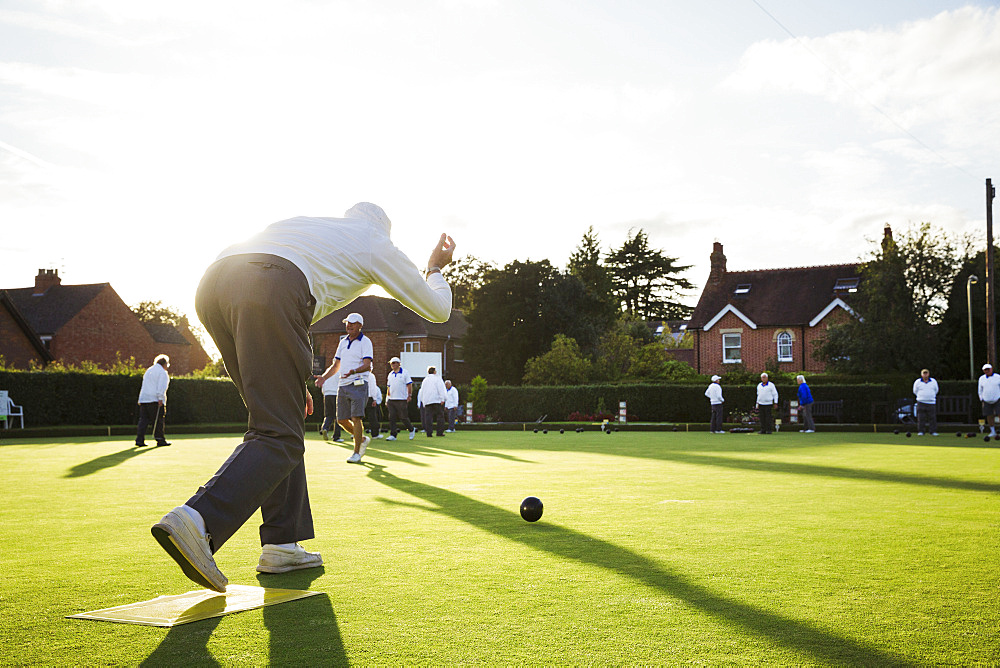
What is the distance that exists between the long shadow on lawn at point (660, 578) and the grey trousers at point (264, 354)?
1730 millimetres

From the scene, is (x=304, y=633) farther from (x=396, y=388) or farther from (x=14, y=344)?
(x=14, y=344)

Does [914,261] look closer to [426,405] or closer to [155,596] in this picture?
[426,405]

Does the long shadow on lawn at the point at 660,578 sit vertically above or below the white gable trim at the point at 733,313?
below

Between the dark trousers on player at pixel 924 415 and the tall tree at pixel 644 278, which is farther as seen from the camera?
the tall tree at pixel 644 278

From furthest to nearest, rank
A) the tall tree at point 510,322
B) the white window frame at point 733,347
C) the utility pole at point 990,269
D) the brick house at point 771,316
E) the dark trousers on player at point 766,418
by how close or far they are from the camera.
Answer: the white window frame at point 733,347, the brick house at point 771,316, the tall tree at point 510,322, the utility pole at point 990,269, the dark trousers on player at point 766,418

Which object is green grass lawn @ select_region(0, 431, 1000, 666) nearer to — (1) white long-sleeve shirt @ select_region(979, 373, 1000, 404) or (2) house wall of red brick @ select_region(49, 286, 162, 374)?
(1) white long-sleeve shirt @ select_region(979, 373, 1000, 404)

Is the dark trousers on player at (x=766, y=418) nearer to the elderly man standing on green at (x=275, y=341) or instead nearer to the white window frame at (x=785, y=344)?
the white window frame at (x=785, y=344)

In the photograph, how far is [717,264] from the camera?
51.9 metres

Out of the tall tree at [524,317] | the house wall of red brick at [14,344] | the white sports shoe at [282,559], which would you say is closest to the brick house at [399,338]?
the tall tree at [524,317]

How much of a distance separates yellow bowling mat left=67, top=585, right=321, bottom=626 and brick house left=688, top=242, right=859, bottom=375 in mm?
43454

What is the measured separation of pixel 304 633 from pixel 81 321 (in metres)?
53.5

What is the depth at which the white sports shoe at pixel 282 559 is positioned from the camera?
4.07 m

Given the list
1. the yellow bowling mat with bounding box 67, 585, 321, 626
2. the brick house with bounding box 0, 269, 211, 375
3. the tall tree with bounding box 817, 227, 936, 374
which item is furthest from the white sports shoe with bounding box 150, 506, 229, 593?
the brick house with bounding box 0, 269, 211, 375

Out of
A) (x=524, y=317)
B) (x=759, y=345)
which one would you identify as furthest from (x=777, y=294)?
(x=524, y=317)
